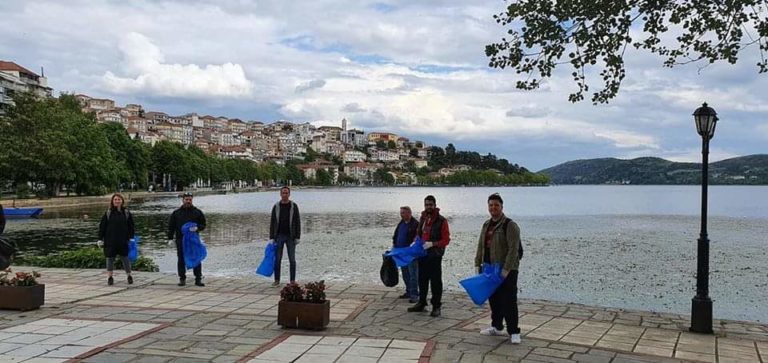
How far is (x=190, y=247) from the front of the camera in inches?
444

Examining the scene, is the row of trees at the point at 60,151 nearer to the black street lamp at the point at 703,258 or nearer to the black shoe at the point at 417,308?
the black shoe at the point at 417,308

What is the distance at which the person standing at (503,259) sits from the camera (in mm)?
6941

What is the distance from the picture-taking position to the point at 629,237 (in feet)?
104

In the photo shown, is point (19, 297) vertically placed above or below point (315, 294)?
below

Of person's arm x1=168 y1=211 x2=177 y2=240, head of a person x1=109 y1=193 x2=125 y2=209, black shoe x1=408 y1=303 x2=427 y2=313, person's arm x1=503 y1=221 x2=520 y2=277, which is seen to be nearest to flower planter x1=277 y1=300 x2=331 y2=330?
black shoe x1=408 y1=303 x2=427 y2=313

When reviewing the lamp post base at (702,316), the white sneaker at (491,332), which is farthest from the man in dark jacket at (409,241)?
the lamp post base at (702,316)

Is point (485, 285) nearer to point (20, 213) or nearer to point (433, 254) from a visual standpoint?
point (433, 254)

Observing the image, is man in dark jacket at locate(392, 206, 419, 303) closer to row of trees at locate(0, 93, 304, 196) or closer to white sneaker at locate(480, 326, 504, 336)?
white sneaker at locate(480, 326, 504, 336)

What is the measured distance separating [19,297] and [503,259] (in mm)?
6371

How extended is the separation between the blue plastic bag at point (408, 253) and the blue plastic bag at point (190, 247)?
13.2 feet

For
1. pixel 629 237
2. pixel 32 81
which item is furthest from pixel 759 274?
pixel 32 81

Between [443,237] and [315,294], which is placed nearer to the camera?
[315,294]

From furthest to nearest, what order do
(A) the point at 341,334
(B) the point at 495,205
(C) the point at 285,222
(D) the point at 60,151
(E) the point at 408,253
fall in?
(D) the point at 60,151 < (C) the point at 285,222 < (E) the point at 408,253 < (A) the point at 341,334 < (B) the point at 495,205

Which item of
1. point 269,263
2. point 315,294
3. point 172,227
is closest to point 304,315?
point 315,294
